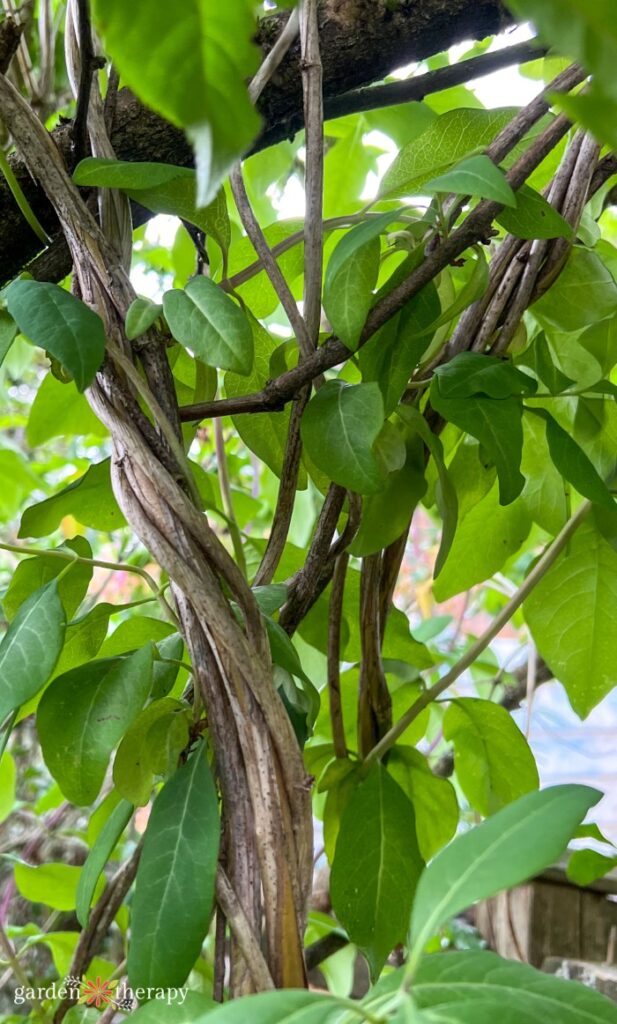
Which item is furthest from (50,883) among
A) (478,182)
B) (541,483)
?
(478,182)

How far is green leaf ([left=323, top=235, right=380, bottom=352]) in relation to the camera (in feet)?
0.99

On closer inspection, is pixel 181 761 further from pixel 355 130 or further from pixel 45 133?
pixel 355 130

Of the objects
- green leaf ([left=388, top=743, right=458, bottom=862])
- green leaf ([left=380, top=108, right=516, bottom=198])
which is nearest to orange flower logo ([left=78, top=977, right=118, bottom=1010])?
green leaf ([left=388, top=743, right=458, bottom=862])

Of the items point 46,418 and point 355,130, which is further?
point 355,130

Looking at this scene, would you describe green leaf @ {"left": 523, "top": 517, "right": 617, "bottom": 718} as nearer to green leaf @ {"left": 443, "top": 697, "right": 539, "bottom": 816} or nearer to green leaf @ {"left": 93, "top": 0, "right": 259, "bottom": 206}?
green leaf @ {"left": 443, "top": 697, "right": 539, "bottom": 816}

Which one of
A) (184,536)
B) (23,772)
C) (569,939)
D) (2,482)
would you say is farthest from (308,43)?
(23,772)

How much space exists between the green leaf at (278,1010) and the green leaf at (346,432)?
0.15m

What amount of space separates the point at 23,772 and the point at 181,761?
115 cm

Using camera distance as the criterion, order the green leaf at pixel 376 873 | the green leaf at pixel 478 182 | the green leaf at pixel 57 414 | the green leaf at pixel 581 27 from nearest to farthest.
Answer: the green leaf at pixel 581 27
the green leaf at pixel 478 182
the green leaf at pixel 376 873
the green leaf at pixel 57 414

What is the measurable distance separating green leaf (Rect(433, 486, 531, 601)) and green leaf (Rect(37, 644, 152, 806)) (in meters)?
0.20

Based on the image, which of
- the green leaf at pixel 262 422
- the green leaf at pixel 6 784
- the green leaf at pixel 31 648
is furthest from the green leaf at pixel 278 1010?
the green leaf at pixel 6 784

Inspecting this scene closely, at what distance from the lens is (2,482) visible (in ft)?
2.31

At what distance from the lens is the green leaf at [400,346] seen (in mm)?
321

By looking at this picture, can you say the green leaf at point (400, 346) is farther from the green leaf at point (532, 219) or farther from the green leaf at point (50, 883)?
the green leaf at point (50, 883)
